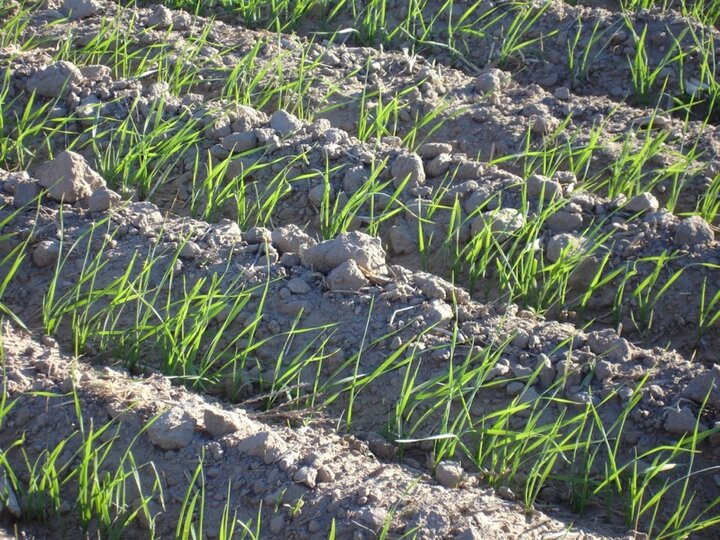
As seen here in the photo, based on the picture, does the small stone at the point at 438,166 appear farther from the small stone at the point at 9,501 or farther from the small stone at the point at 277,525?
the small stone at the point at 9,501

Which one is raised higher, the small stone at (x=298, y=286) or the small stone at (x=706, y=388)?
the small stone at (x=706, y=388)

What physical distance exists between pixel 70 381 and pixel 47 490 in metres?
0.29

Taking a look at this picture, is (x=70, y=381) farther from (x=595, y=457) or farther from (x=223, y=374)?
(x=595, y=457)

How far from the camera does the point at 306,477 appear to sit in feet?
6.98

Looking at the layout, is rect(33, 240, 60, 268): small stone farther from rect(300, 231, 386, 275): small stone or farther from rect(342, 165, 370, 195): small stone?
rect(342, 165, 370, 195): small stone

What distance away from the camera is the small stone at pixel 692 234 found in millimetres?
2924

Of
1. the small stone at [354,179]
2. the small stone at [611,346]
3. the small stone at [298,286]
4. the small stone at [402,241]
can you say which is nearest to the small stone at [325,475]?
the small stone at [298,286]

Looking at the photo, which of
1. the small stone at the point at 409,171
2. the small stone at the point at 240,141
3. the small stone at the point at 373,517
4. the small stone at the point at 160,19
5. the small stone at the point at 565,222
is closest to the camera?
the small stone at the point at 373,517

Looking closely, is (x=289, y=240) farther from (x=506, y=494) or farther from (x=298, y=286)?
(x=506, y=494)

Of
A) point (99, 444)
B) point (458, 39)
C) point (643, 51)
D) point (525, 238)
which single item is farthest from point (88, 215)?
point (643, 51)

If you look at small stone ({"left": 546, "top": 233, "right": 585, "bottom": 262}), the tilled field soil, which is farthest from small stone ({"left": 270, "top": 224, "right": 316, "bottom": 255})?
small stone ({"left": 546, "top": 233, "right": 585, "bottom": 262})

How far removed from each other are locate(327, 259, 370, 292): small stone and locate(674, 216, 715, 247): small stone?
91 centimetres

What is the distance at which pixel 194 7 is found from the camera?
403cm

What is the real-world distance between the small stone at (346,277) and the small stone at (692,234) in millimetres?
911
